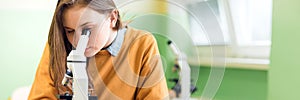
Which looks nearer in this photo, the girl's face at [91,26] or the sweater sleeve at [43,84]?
the girl's face at [91,26]

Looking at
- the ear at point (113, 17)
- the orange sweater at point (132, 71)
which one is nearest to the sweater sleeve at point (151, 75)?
the orange sweater at point (132, 71)

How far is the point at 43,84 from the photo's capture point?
1.29m

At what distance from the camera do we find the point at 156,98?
1148 millimetres

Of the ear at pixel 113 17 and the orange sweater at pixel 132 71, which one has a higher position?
the ear at pixel 113 17

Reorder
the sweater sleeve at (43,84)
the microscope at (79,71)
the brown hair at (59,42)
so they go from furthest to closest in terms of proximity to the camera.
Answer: the sweater sleeve at (43,84) < the brown hair at (59,42) < the microscope at (79,71)

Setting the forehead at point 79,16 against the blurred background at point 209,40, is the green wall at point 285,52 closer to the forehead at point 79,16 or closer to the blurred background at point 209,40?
Result: the blurred background at point 209,40

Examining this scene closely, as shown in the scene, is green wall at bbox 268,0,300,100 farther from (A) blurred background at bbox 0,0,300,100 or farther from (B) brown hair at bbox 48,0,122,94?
(B) brown hair at bbox 48,0,122,94

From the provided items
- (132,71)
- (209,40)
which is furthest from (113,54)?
(209,40)

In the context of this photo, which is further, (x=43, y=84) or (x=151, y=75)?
(x=43, y=84)

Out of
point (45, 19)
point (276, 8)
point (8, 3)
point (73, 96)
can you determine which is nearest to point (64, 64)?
point (73, 96)

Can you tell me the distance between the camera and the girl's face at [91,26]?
1.07m

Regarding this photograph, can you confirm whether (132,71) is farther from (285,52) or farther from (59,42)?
(285,52)

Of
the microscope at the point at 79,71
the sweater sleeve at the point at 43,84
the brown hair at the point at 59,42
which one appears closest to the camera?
the microscope at the point at 79,71

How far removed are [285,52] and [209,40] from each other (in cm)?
24
